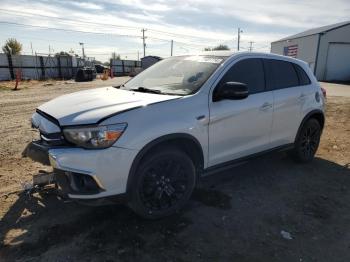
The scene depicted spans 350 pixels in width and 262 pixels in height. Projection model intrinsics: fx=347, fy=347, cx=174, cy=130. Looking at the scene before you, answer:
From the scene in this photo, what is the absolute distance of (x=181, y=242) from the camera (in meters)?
3.32

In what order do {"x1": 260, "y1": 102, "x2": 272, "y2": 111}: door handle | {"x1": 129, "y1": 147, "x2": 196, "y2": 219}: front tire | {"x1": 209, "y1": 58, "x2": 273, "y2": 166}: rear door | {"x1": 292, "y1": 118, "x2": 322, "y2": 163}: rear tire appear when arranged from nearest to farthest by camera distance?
{"x1": 129, "y1": 147, "x2": 196, "y2": 219}: front tire < {"x1": 209, "y1": 58, "x2": 273, "y2": 166}: rear door < {"x1": 260, "y1": 102, "x2": 272, "y2": 111}: door handle < {"x1": 292, "y1": 118, "x2": 322, "y2": 163}: rear tire

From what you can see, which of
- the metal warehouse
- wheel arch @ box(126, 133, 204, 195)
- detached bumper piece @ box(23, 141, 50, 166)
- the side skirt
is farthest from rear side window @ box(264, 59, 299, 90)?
the metal warehouse

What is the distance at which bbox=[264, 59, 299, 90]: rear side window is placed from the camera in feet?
15.8

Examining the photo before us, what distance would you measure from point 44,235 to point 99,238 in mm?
547

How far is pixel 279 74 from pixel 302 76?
26.1 inches

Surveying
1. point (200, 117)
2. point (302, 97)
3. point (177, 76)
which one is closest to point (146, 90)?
point (177, 76)

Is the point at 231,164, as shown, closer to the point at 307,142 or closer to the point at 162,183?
the point at 162,183

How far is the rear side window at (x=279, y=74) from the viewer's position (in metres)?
A: 4.80

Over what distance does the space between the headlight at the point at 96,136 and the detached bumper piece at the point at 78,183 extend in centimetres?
29

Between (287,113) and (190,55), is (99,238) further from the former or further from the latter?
(287,113)

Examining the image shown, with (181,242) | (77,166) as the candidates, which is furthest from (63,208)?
(181,242)

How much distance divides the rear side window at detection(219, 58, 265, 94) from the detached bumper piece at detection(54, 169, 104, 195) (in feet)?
6.39

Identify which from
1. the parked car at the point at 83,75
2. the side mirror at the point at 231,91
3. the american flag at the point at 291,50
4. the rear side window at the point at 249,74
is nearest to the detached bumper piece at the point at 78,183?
the side mirror at the point at 231,91

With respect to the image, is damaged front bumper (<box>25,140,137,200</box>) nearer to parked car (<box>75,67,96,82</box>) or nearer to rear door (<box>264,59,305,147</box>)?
rear door (<box>264,59,305,147</box>)
